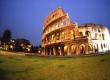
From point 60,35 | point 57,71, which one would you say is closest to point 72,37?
point 60,35

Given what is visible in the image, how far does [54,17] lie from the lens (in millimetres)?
48594

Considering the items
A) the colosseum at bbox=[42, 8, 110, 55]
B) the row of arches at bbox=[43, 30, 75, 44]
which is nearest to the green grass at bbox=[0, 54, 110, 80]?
the colosseum at bbox=[42, 8, 110, 55]

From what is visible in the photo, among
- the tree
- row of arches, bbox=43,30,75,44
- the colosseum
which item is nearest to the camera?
the colosseum

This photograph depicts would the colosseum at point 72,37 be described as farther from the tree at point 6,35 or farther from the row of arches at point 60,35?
the tree at point 6,35

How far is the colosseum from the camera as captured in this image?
39.0 metres

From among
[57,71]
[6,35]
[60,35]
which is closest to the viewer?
[57,71]

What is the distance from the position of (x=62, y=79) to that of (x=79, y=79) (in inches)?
45.3

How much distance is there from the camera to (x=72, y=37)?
40531 millimetres

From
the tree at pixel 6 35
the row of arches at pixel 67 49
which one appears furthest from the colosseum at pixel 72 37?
the tree at pixel 6 35

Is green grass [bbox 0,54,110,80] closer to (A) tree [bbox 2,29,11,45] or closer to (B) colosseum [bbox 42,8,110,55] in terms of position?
(B) colosseum [bbox 42,8,110,55]

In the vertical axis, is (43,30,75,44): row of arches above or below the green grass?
above

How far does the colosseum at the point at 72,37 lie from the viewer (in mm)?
39000

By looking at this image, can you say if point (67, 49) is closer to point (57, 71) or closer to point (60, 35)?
point (60, 35)

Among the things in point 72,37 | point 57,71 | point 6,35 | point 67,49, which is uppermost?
point 6,35
